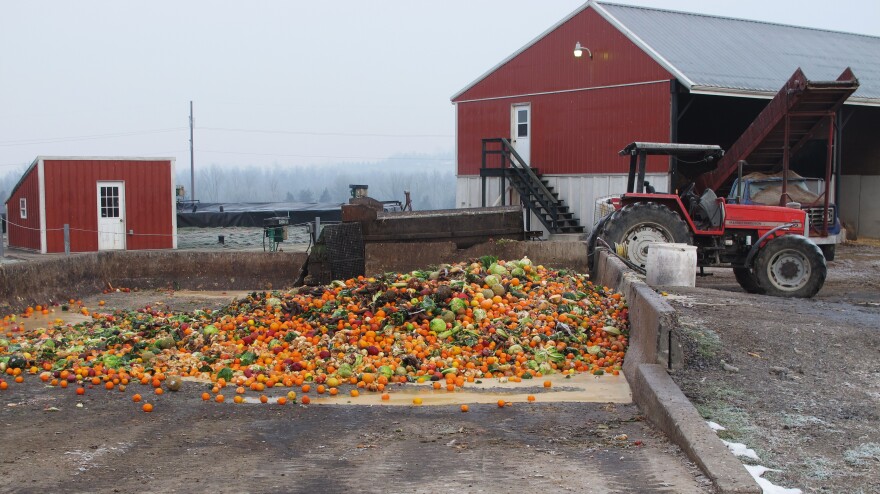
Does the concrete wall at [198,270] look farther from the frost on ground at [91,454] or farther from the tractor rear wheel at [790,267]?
the frost on ground at [91,454]

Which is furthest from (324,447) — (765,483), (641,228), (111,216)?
(111,216)

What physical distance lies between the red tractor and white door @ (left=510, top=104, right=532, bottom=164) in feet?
38.2

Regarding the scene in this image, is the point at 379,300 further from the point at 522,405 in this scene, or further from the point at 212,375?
the point at 522,405

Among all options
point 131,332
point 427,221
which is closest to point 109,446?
point 131,332

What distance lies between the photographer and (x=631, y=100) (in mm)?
23109

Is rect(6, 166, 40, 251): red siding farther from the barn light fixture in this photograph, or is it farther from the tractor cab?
the tractor cab

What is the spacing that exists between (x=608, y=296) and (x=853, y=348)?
129 inches

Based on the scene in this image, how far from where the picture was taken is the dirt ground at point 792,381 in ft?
18.2

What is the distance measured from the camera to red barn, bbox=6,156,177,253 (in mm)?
24188

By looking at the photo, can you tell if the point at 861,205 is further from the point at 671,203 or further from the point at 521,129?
the point at 671,203

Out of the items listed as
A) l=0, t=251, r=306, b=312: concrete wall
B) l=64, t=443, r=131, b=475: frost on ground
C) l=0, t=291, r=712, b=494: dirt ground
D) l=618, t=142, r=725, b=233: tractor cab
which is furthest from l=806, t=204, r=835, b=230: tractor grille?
l=64, t=443, r=131, b=475: frost on ground

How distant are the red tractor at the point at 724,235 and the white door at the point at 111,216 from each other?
15104 millimetres

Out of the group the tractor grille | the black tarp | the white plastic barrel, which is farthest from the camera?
the black tarp

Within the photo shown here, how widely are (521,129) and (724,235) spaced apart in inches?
506
